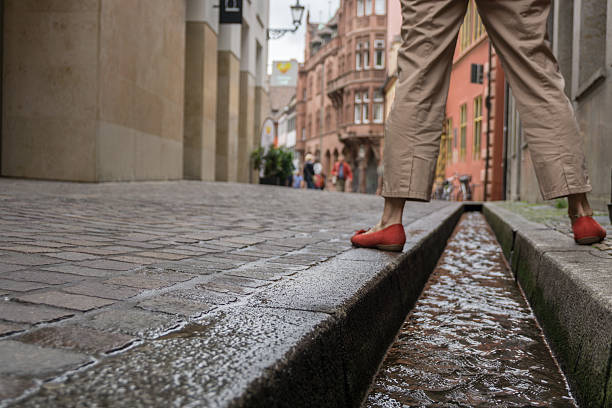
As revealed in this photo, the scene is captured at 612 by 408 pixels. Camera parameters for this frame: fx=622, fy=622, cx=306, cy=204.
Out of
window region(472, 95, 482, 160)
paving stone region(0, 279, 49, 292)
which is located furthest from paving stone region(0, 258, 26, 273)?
window region(472, 95, 482, 160)

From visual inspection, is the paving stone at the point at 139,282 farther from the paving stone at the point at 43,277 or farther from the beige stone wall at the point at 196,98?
the beige stone wall at the point at 196,98

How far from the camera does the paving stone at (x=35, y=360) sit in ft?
3.21

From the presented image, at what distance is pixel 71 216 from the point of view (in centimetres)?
416

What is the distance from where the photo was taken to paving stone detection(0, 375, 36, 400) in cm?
87

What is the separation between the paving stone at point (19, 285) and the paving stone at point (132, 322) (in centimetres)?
42

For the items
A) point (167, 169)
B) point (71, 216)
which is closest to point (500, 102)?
point (167, 169)

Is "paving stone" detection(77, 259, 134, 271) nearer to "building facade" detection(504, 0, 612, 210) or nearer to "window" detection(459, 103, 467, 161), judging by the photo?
"building facade" detection(504, 0, 612, 210)

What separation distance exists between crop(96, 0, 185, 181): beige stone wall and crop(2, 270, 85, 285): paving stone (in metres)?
7.35

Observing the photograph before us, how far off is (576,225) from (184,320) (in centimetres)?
211

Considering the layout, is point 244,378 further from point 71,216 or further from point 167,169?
point 167,169

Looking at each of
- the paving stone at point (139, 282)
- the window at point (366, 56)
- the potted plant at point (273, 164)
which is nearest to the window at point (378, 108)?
the window at point (366, 56)

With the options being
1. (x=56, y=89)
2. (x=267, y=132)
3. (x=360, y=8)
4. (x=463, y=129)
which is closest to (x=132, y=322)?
(x=56, y=89)

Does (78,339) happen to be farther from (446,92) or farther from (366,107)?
(366,107)

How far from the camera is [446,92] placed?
2703 millimetres
